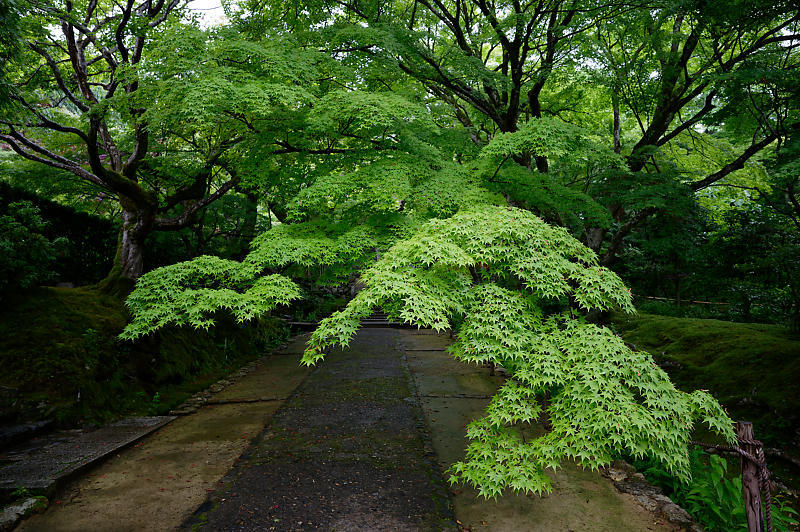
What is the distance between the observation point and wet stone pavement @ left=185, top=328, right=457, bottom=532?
3725 millimetres

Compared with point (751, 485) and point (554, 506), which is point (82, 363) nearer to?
point (554, 506)

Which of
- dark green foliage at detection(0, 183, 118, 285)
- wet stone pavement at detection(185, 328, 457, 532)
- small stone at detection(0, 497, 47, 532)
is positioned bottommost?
wet stone pavement at detection(185, 328, 457, 532)

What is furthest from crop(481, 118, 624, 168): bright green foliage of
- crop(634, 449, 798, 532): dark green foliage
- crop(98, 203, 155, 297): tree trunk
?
crop(98, 203, 155, 297): tree trunk

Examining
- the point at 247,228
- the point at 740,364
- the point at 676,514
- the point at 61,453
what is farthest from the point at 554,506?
the point at 247,228

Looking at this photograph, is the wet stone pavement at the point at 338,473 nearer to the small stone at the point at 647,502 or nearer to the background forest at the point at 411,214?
the background forest at the point at 411,214

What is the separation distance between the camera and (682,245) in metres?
9.97

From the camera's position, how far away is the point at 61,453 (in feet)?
15.8

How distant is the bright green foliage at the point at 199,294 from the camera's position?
4906mm

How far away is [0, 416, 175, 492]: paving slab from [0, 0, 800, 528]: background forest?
1.64ft

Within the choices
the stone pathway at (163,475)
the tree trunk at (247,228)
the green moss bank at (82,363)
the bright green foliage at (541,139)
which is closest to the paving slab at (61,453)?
the stone pathway at (163,475)

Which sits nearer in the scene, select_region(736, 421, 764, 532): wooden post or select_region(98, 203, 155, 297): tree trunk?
select_region(736, 421, 764, 532): wooden post

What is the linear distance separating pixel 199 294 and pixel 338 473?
2945 mm

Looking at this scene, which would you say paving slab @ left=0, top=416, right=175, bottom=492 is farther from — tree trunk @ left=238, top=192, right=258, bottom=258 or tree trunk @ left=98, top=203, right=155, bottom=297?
tree trunk @ left=238, top=192, right=258, bottom=258

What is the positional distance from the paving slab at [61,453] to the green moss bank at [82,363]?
16.3 inches
